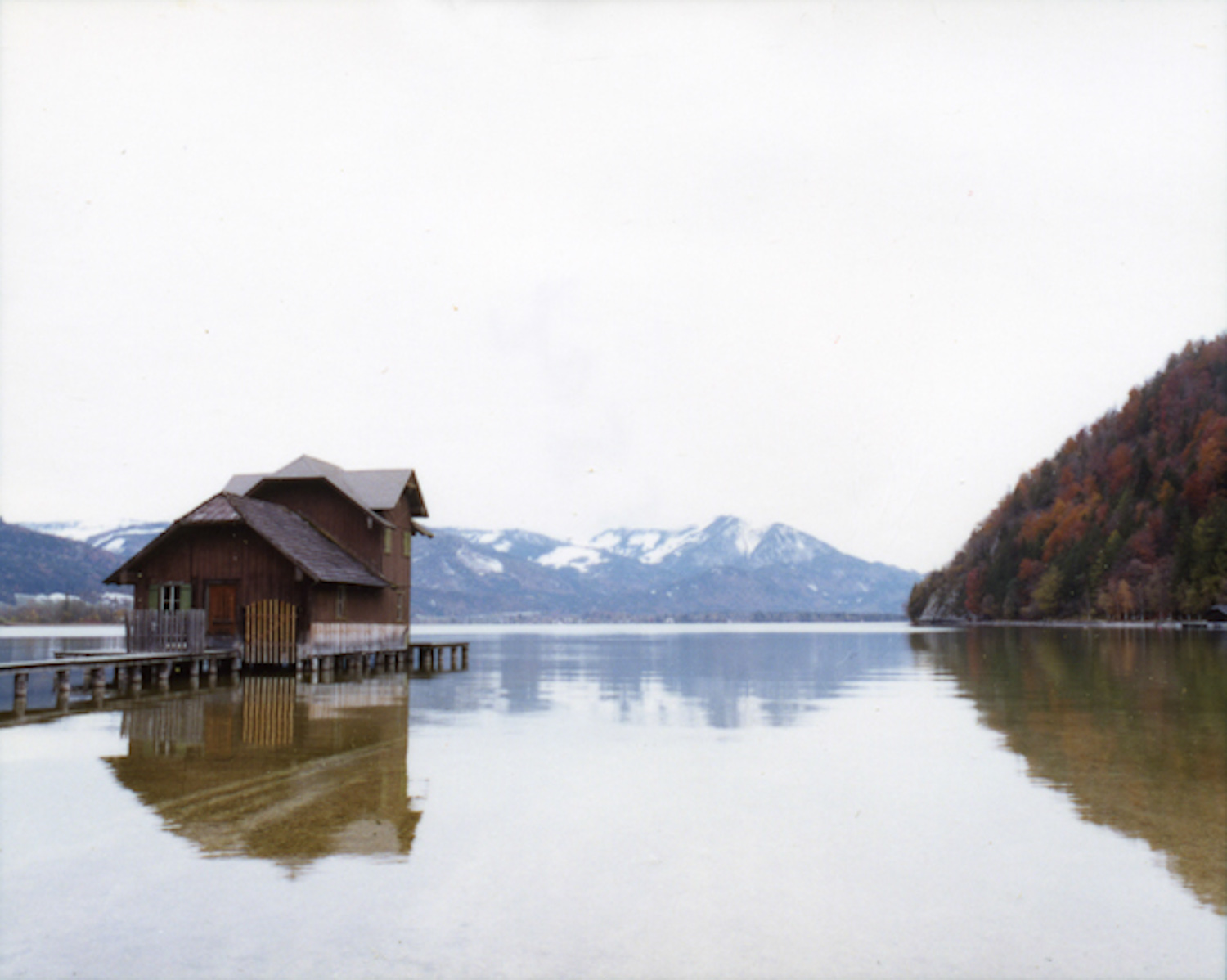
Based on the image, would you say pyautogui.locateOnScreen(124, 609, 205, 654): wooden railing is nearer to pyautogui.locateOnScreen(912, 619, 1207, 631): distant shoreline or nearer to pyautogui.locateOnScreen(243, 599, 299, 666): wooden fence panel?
pyautogui.locateOnScreen(243, 599, 299, 666): wooden fence panel

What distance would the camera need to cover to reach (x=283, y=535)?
4616 cm

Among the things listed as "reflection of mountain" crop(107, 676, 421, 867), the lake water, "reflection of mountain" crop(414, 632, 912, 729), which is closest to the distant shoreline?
"reflection of mountain" crop(414, 632, 912, 729)

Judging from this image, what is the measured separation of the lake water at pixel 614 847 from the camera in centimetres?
916

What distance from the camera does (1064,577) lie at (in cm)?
15575

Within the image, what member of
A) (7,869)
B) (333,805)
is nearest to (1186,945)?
(333,805)

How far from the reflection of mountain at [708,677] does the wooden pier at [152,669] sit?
20.4 feet

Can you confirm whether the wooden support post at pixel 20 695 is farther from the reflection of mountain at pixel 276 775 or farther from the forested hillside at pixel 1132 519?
the forested hillside at pixel 1132 519

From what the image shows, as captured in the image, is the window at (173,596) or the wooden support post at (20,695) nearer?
the wooden support post at (20,695)

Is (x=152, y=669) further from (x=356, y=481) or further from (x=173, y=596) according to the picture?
(x=356, y=481)

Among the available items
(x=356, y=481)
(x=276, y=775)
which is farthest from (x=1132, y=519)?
(x=276, y=775)

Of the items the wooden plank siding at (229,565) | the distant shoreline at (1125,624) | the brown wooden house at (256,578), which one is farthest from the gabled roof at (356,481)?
the distant shoreline at (1125,624)

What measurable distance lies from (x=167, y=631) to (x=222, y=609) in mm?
3551

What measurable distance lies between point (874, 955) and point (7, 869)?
9393 mm

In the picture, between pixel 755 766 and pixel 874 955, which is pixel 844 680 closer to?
pixel 755 766
